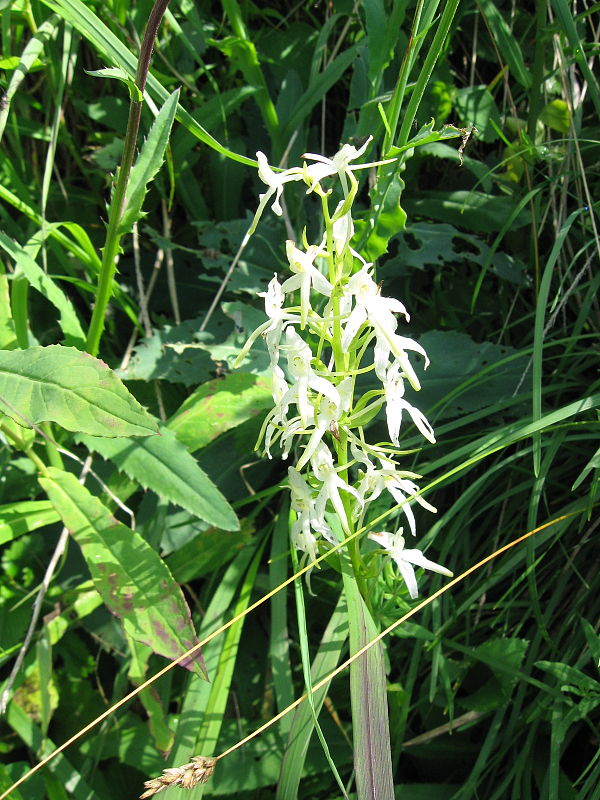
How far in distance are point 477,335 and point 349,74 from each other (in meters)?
0.84

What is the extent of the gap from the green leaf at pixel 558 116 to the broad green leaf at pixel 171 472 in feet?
3.86

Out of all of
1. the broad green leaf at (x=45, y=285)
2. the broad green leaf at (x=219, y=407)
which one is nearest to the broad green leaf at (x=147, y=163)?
the broad green leaf at (x=45, y=285)

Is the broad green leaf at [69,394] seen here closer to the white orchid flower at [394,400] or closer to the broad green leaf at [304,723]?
the white orchid flower at [394,400]

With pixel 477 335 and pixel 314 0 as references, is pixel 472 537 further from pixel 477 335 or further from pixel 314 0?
pixel 314 0

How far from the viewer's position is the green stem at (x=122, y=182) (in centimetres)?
110

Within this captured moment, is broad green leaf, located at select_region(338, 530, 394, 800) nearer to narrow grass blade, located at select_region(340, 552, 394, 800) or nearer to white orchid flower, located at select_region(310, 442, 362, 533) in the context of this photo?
narrow grass blade, located at select_region(340, 552, 394, 800)

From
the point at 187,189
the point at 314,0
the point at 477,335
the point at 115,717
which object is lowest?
the point at 115,717

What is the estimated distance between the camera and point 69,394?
126 cm

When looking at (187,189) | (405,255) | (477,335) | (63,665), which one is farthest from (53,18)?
(63,665)

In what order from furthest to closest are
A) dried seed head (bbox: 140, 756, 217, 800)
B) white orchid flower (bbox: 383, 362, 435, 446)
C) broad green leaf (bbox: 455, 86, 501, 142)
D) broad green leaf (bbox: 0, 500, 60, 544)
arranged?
broad green leaf (bbox: 455, 86, 501, 142) < broad green leaf (bbox: 0, 500, 60, 544) < white orchid flower (bbox: 383, 362, 435, 446) < dried seed head (bbox: 140, 756, 217, 800)

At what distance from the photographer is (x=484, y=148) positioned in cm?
203

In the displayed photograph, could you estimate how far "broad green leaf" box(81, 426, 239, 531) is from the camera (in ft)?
4.73

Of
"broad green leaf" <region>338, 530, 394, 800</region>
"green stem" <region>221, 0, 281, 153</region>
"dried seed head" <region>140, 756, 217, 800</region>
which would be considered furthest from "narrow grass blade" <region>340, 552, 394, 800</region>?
"green stem" <region>221, 0, 281, 153</region>

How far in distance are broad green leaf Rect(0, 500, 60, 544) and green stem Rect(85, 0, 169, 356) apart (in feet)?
1.22
